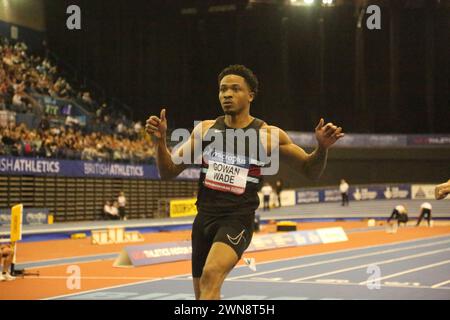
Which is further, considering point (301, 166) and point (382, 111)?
point (382, 111)

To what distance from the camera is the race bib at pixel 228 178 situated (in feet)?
17.0

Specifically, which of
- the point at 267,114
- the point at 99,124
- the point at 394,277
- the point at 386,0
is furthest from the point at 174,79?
the point at 394,277

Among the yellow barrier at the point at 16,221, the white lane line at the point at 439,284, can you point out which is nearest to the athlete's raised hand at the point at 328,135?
the white lane line at the point at 439,284

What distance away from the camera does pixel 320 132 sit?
5062mm

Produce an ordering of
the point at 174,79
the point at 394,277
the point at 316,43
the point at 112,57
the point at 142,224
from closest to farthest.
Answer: the point at 394,277 < the point at 142,224 < the point at 112,57 < the point at 174,79 < the point at 316,43

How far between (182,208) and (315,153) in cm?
2643

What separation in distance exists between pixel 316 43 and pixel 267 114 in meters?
5.54

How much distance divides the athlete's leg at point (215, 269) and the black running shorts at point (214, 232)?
12cm

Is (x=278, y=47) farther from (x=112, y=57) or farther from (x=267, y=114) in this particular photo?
(x=112, y=57)

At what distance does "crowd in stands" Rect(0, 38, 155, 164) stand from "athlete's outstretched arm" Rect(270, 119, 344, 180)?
18341 millimetres

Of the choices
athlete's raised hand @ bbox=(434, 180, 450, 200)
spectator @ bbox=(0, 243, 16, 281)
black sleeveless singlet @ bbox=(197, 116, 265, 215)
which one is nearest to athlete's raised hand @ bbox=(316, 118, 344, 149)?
black sleeveless singlet @ bbox=(197, 116, 265, 215)

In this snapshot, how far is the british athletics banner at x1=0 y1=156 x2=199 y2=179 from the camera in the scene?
894 inches

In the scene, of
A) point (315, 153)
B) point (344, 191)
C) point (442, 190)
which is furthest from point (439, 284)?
point (344, 191)

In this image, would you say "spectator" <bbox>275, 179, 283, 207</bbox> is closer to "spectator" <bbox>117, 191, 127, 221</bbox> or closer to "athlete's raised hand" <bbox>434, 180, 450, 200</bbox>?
"spectator" <bbox>117, 191, 127, 221</bbox>
